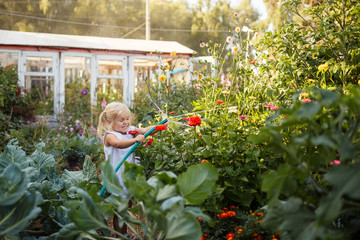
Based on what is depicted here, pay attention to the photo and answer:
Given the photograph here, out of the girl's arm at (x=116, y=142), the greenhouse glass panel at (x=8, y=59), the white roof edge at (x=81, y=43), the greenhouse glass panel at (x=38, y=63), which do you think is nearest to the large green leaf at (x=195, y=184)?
the girl's arm at (x=116, y=142)

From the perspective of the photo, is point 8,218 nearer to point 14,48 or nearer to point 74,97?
point 74,97

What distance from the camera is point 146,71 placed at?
417 inches

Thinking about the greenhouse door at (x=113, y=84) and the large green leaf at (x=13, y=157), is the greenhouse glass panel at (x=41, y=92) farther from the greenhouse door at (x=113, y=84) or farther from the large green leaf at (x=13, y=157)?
the large green leaf at (x=13, y=157)

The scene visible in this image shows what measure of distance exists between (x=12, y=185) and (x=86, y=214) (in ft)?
1.16

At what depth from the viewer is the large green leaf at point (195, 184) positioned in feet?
4.67

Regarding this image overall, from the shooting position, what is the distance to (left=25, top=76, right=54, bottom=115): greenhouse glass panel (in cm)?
777

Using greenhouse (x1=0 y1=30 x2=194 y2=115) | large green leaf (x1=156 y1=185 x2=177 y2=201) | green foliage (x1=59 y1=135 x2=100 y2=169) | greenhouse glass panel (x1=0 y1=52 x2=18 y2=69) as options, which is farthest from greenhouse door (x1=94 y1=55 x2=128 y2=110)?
large green leaf (x1=156 y1=185 x2=177 y2=201)

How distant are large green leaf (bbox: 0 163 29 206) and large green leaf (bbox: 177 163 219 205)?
68 centimetres

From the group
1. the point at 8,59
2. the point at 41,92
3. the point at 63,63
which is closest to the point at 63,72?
the point at 63,63

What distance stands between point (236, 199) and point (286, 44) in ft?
5.21

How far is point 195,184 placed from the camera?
143 cm

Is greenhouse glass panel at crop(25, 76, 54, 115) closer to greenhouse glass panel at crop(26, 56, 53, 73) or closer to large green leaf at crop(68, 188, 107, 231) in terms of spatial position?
greenhouse glass panel at crop(26, 56, 53, 73)

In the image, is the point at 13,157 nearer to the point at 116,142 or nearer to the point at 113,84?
the point at 116,142

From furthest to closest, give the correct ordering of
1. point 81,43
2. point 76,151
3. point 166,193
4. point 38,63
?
point 38,63
point 81,43
point 76,151
point 166,193
